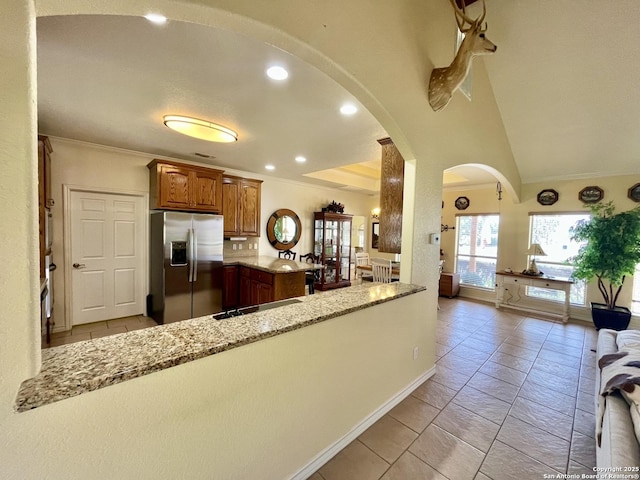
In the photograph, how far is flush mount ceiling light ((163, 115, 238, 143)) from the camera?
269 cm

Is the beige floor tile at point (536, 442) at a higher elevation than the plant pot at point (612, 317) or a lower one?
lower

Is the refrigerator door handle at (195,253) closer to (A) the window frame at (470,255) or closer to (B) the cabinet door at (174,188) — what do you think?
(B) the cabinet door at (174,188)

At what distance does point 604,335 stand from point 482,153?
2.26 meters

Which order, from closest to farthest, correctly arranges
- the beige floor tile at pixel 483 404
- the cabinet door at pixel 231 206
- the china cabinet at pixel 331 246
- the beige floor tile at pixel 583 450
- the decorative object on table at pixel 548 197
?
the beige floor tile at pixel 583 450 → the beige floor tile at pixel 483 404 → the cabinet door at pixel 231 206 → the decorative object on table at pixel 548 197 → the china cabinet at pixel 331 246

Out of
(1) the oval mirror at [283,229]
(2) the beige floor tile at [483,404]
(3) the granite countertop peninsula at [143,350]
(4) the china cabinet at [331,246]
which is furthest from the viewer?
(4) the china cabinet at [331,246]

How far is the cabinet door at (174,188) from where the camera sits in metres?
3.78

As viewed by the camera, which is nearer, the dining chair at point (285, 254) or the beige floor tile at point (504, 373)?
the beige floor tile at point (504, 373)

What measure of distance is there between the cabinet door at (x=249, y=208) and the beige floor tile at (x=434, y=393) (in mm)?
3723

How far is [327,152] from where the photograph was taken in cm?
377

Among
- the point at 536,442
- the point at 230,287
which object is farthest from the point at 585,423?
the point at 230,287

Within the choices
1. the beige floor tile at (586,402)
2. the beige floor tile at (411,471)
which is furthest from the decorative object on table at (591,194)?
the beige floor tile at (411,471)

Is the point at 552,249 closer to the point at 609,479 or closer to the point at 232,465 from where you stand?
the point at 609,479

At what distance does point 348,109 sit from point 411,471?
2782 mm

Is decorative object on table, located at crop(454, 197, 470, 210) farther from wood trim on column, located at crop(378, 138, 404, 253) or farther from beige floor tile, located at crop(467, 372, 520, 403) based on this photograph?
beige floor tile, located at crop(467, 372, 520, 403)
